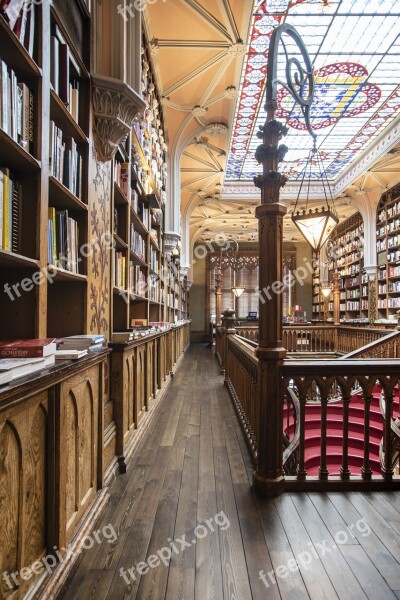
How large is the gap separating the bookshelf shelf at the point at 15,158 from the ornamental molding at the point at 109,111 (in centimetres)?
94

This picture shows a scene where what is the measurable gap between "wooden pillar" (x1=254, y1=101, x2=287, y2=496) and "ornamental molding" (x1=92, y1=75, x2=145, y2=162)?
92 centimetres

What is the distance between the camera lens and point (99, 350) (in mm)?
1955

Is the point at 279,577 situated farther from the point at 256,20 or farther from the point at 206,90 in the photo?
the point at 206,90

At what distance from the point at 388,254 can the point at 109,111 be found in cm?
949

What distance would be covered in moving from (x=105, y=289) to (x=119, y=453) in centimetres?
117

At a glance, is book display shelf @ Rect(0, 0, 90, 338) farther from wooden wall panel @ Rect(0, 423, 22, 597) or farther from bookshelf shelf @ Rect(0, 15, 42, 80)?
wooden wall panel @ Rect(0, 423, 22, 597)

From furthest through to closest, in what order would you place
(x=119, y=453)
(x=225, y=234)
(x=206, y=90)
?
(x=225, y=234)
(x=206, y=90)
(x=119, y=453)

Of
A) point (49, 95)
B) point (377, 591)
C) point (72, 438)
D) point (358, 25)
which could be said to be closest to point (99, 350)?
point (72, 438)

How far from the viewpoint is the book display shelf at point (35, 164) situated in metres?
1.32

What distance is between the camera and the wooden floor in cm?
144

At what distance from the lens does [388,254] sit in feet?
32.2

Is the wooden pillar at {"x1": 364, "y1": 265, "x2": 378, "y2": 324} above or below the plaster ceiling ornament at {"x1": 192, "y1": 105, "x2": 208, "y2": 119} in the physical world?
below

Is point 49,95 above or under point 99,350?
above

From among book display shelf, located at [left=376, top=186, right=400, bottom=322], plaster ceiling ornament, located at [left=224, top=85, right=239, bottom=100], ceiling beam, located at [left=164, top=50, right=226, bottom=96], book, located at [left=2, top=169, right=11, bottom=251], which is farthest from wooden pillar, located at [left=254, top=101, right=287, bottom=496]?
book display shelf, located at [left=376, top=186, right=400, bottom=322]
